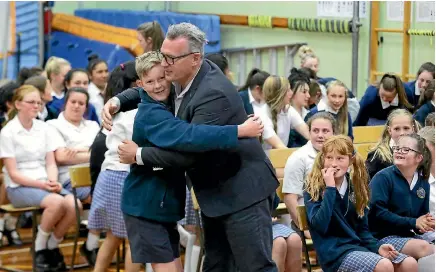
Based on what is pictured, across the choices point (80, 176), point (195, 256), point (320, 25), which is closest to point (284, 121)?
point (195, 256)

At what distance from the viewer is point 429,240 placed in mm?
5609

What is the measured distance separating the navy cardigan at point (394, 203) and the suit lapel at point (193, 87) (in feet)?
5.40

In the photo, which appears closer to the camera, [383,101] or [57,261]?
[57,261]

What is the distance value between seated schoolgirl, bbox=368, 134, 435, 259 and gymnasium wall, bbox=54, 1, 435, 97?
15.2 feet

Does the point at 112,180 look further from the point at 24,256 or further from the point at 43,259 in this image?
the point at 24,256

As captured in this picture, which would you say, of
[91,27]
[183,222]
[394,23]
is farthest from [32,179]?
[91,27]

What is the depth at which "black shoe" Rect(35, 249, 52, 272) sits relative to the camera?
6637 millimetres

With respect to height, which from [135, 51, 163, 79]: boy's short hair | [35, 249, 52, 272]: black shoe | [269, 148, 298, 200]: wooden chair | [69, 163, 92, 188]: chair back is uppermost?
[135, 51, 163, 79]: boy's short hair

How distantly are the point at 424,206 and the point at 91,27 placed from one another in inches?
354

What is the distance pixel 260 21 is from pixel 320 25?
1.16 m

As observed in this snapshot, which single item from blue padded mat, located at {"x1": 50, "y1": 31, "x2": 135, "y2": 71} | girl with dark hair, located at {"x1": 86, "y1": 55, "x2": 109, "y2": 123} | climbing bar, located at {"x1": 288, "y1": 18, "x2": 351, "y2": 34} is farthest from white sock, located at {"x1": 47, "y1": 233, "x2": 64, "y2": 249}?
blue padded mat, located at {"x1": 50, "y1": 31, "x2": 135, "y2": 71}

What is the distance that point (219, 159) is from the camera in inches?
167

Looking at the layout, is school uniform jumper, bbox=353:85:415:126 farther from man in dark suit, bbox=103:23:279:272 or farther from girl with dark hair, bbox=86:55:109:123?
man in dark suit, bbox=103:23:279:272

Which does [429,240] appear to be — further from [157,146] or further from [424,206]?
[157,146]
